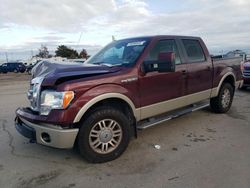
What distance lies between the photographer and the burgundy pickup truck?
3.85m

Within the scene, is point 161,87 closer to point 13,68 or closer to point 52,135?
point 52,135

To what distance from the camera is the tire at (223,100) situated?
6.72 meters

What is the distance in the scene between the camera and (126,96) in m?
4.39

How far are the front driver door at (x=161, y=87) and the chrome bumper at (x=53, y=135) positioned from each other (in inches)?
53.3

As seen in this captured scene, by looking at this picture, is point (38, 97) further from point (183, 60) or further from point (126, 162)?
point (183, 60)

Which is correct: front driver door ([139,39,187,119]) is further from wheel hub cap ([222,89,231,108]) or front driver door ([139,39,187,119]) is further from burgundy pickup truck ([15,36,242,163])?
wheel hub cap ([222,89,231,108])

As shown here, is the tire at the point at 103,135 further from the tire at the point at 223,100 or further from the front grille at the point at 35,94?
the tire at the point at 223,100

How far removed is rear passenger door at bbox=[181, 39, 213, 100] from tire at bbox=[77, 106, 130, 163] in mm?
1936

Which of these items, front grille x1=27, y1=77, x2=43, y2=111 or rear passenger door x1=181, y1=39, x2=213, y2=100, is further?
rear passenger door x1=181, y1=39, x2=213, y2=100

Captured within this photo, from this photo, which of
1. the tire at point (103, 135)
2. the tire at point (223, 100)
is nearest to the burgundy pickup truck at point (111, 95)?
the tire at point (103, 135)

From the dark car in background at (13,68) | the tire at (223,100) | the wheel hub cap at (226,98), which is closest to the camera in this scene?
the tire at (223,100)

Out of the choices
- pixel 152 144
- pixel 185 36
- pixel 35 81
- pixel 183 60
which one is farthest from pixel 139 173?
pixel 185 36

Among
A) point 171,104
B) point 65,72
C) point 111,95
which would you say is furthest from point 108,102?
point 171,104

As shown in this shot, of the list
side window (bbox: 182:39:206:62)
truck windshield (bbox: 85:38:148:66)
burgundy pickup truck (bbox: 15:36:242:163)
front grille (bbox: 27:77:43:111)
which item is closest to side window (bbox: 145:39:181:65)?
burgundy pickup truck (bbox: 15:36:242:163)
